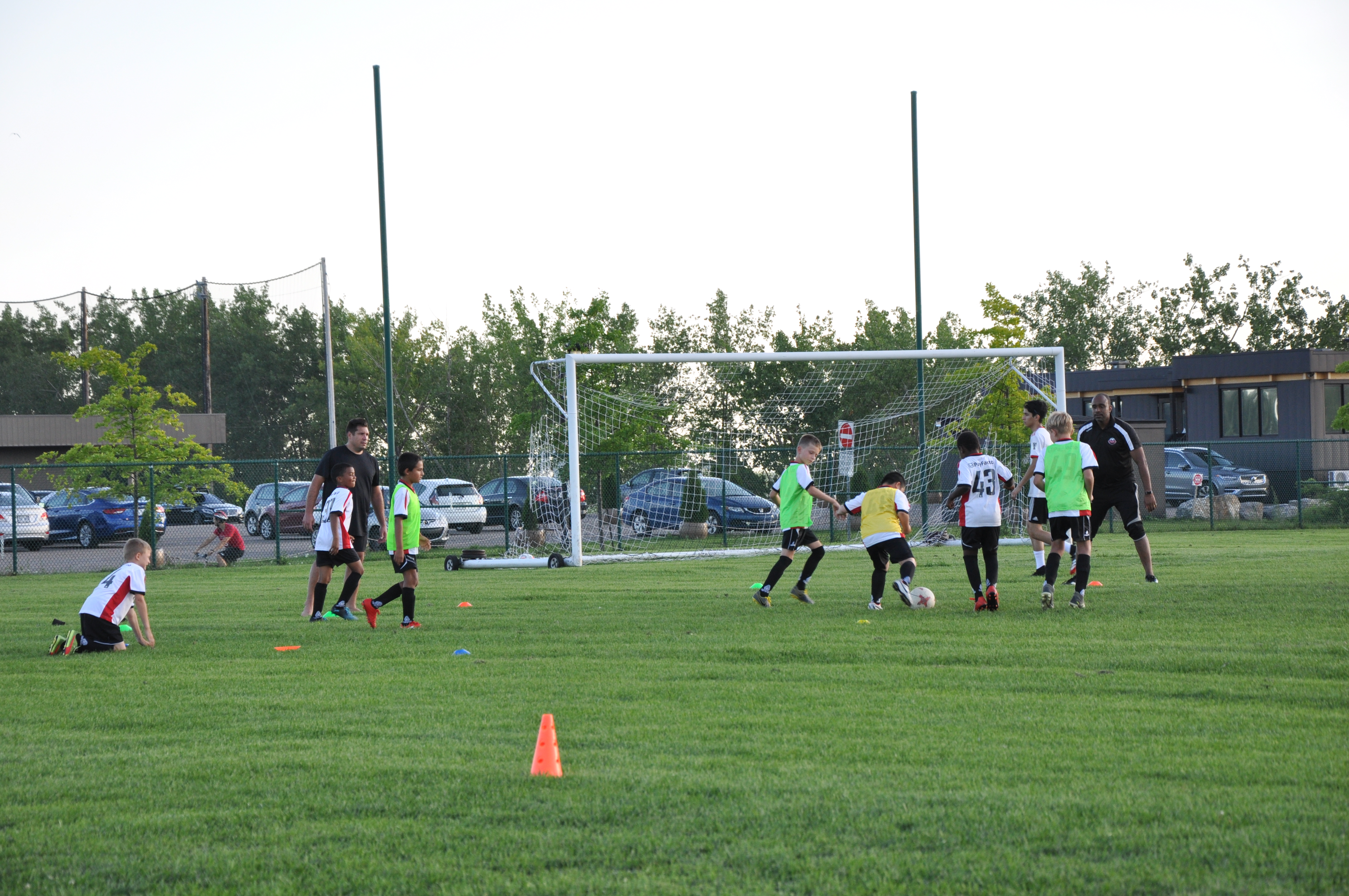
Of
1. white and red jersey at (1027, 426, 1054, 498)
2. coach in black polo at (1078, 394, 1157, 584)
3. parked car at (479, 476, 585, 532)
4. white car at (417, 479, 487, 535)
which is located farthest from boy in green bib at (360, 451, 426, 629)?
white car at (417, 479, 487, 535)

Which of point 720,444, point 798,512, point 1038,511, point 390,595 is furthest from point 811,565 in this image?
point 720,444

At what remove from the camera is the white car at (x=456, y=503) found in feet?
81.1

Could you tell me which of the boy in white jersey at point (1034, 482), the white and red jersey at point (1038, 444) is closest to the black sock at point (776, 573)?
the boy in white jersey at point (1034, 482)

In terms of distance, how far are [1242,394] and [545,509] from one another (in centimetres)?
2767

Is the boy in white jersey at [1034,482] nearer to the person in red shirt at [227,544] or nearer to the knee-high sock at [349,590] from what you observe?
the knee-high sock at [349,590]

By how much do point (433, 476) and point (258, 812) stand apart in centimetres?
3390

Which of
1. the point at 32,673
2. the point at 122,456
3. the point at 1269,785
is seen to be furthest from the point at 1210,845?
the point at 122,456

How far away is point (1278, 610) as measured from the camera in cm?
955

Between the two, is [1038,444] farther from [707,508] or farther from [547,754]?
[707,508]

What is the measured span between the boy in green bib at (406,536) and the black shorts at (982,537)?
16.5ft

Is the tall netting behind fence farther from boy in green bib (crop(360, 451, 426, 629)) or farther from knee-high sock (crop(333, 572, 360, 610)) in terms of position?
boy in green bib (crop(360, 451, 426, 629))

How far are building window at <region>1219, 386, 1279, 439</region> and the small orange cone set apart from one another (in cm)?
3810

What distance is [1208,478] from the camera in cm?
2761

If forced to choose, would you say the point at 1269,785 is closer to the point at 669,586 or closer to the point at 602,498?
the point at 669,586
